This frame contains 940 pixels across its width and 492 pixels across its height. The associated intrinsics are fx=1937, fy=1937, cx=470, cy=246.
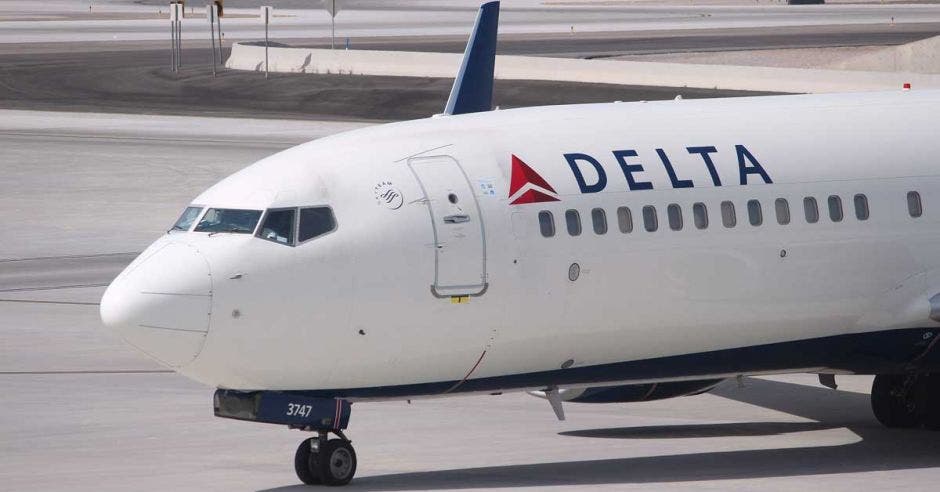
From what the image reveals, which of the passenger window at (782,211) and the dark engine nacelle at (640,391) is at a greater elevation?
the passenger window at (782,211)

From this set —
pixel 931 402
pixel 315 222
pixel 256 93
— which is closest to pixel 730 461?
pixel 931 402

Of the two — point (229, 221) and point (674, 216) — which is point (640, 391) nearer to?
point (674, 216)

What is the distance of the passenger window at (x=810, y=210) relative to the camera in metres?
23.7

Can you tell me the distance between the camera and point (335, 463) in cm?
2162

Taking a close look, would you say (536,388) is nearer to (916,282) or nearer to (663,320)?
(663,320)

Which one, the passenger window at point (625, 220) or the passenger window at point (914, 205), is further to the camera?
the passenger window at point (914, 205)

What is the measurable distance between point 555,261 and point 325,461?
11.4 ft

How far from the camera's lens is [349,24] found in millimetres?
154375

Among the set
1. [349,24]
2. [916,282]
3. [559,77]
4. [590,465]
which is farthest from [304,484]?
[349,24]

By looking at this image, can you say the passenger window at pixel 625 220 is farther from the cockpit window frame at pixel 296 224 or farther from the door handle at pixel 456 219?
the cockpit window frame at pixel 296 224

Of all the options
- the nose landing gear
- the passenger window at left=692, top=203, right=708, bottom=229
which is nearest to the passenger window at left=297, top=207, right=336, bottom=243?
the passenger window at left=692, top=203, right=708, bottom=229

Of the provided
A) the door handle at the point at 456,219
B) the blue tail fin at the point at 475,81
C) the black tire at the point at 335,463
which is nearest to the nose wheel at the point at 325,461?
the black tire at the point at 335,463

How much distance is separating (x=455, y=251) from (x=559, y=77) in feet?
220

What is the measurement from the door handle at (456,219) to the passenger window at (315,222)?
1.27m
